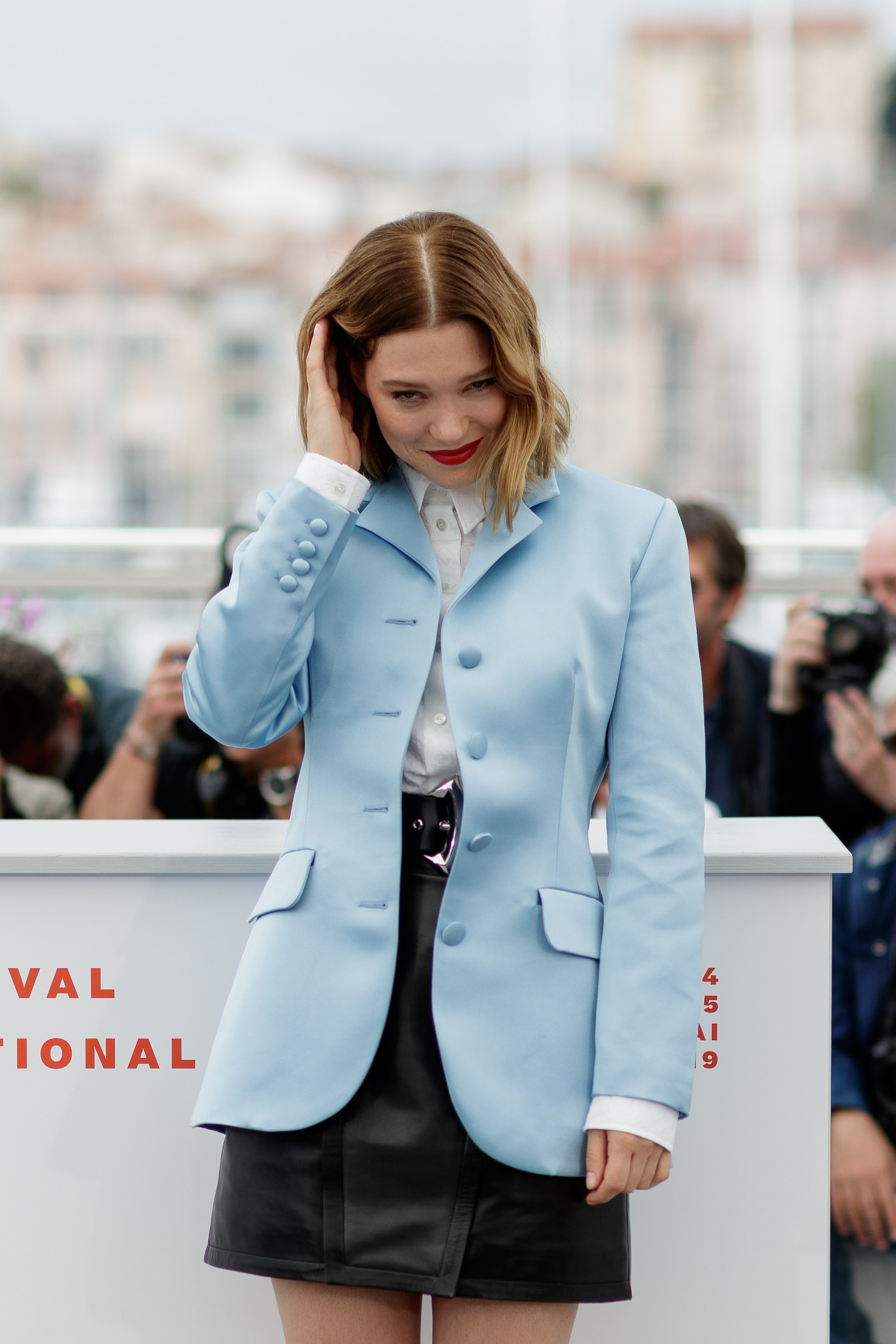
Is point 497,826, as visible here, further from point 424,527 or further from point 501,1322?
point 501,1322

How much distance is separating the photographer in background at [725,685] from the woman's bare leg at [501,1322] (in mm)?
1329

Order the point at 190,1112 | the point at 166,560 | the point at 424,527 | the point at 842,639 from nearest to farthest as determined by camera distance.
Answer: the point at 424,527
the point at 190,1112
the point at 842,639
the point at 166,560

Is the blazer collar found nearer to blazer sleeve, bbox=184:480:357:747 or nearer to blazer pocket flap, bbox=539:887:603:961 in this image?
blazer sleeve, bbox=184:480:357:747

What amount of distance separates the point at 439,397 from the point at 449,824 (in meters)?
0.30

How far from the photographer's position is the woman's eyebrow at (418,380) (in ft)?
3.21

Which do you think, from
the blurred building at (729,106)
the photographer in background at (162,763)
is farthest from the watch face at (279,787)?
the blurred building at (729,106)

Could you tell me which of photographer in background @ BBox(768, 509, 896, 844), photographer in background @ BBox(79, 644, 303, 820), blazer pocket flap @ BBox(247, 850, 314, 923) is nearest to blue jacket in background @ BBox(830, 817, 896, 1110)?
photographer in background @ BBox(768, 509, 896, 844)

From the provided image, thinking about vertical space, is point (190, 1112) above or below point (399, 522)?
below

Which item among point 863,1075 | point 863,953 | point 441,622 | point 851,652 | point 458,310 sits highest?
point 458,310

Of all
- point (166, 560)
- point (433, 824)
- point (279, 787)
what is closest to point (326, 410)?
point (433, 824)

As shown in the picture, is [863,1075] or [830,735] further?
[830,735]

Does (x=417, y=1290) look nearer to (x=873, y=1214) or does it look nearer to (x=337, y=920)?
(x=337, y=920)

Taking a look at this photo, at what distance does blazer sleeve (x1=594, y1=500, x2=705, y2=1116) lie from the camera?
3.19ft

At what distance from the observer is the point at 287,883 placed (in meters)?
1.03
